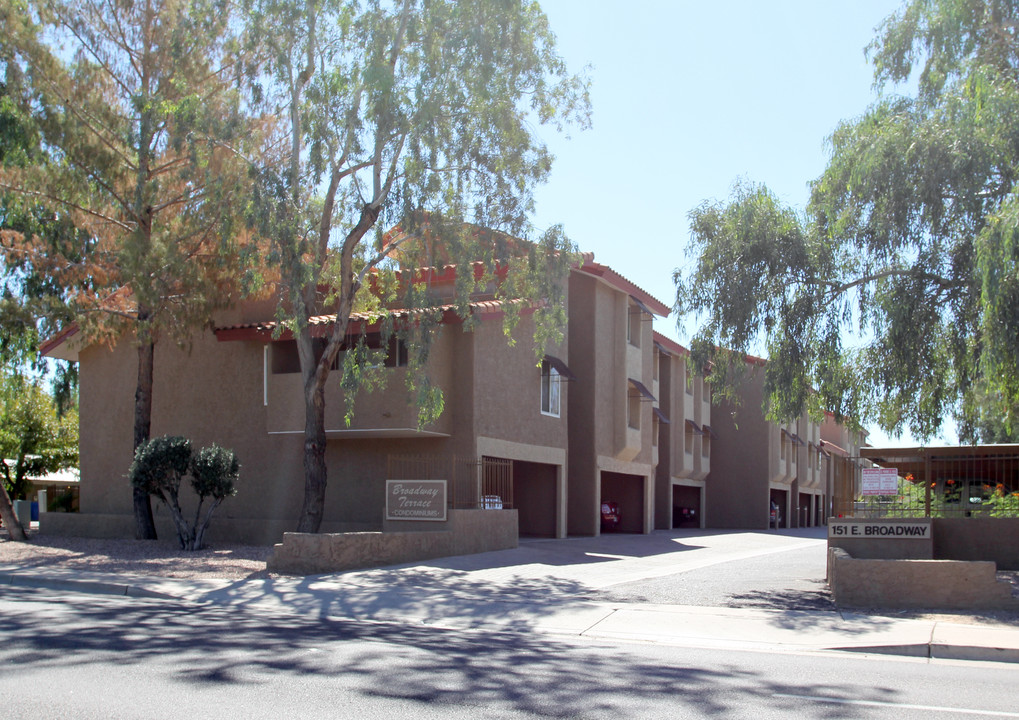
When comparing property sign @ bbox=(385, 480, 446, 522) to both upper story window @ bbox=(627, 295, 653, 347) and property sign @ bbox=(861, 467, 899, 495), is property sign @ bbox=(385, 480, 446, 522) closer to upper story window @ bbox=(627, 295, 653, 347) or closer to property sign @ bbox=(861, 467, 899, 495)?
property sign @ bbox=(861, 467, 899, 495)

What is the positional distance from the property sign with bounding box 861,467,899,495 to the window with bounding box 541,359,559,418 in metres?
11.4

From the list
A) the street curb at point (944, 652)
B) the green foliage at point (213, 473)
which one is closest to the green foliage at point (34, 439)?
the green foliage at point (213, 473)

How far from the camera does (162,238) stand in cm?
2075

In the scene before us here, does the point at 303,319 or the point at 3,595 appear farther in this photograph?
the point at 303,319

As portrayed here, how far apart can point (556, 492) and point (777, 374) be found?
38.6 feet

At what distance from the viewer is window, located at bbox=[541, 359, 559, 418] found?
85.9 feet

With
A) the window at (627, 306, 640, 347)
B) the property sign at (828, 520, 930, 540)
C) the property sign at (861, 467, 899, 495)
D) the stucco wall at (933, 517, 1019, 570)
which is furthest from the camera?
the window at (627, 306, 640, 347)

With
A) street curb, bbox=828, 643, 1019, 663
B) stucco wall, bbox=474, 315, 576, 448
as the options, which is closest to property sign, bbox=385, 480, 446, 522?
stucco wall, bbox=474, 315, 576, 448

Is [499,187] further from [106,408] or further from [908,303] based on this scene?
[106,408]

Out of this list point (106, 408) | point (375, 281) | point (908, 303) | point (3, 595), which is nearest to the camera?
point (3, 595)

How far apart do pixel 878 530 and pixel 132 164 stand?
17.1 meters

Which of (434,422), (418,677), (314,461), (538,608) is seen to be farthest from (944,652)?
(434,422)

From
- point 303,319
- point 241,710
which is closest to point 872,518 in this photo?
point 303,319

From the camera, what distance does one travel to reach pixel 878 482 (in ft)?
51.7
